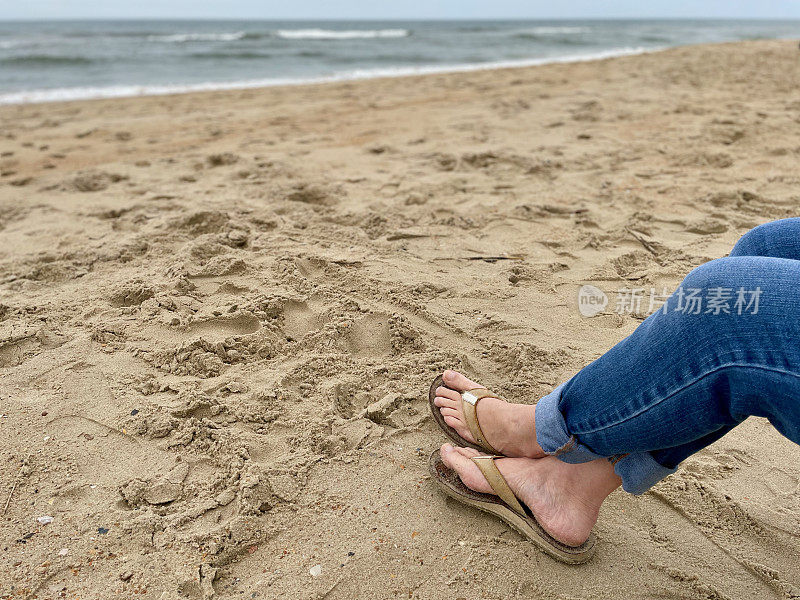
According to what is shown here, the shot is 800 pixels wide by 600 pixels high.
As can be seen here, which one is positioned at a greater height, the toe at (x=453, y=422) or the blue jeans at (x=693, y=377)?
the blue jeans at (x=693, y=377)

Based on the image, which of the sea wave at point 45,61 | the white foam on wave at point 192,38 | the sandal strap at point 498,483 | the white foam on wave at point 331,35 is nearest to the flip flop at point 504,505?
the sandal strap at point 498,483

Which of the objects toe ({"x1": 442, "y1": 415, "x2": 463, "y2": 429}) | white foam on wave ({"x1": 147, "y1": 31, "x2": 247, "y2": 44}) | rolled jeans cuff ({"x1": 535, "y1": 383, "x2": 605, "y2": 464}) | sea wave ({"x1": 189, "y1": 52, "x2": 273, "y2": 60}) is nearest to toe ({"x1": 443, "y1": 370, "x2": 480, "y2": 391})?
toe ({"x1": 442, "y1": 415, "x2": 463, "y2": 429})

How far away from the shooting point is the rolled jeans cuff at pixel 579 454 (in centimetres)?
105

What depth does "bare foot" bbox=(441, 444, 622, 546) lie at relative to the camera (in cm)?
118

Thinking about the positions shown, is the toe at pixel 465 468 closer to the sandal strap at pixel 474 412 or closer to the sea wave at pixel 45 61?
the sandal strap at pixel 474 412

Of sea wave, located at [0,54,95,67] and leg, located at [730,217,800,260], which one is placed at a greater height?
leg, located at [730,217,800,260]

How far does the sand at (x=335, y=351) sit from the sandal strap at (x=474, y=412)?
0.45ft

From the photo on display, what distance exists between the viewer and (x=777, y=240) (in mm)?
1126

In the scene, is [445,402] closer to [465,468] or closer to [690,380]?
[465,468]

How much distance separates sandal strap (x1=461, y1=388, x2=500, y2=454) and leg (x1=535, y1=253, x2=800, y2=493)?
1.12 ft

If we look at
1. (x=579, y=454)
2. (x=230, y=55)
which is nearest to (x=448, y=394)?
(x=579, y=454)

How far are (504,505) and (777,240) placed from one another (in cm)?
77

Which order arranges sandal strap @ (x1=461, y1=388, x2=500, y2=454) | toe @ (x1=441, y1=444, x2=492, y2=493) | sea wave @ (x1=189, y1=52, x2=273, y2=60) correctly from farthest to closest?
sea wave @ (x1=189, y1=52, x2=273, y2=60) < sandal strap @ (x1=461, y1=388, x2=500, y2=454) < toe @ (x1=441, y1=444, x2=492, y2=493)

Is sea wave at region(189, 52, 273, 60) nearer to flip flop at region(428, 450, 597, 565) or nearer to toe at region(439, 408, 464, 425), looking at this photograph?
toe at region(439, 408, 464, 425)
